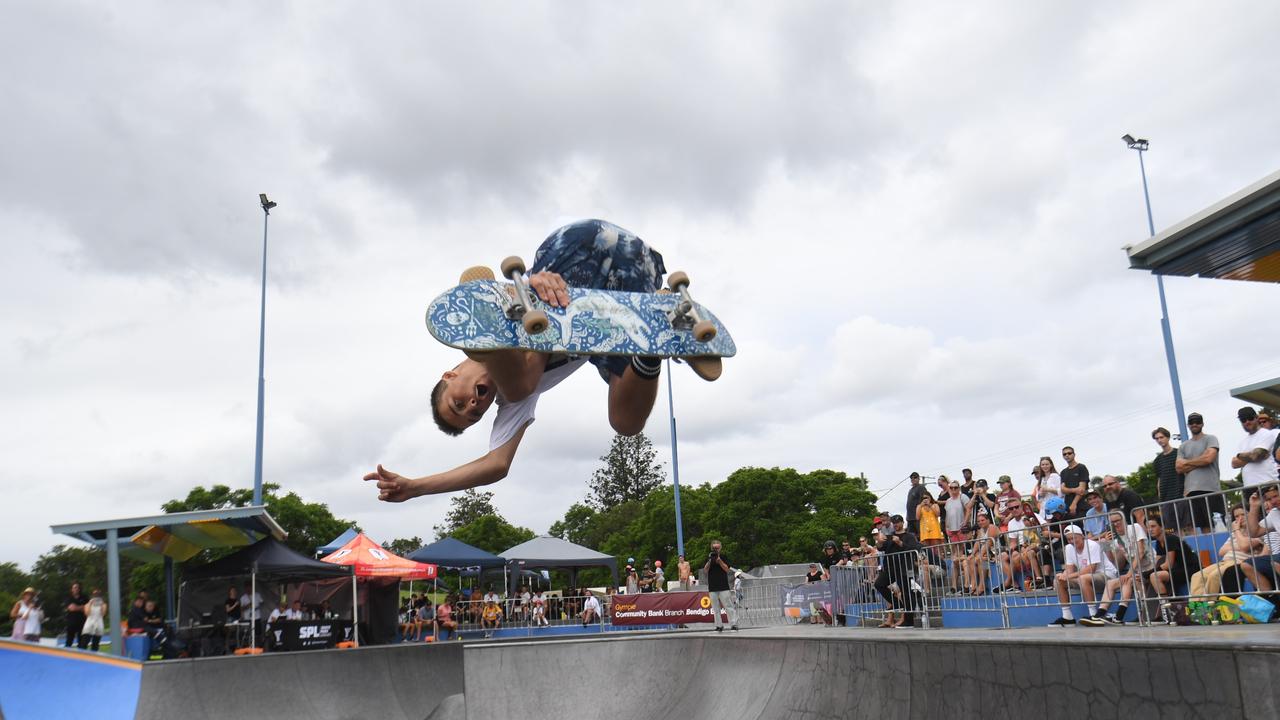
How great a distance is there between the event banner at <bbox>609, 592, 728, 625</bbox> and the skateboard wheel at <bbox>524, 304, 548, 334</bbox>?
1356 centimetres

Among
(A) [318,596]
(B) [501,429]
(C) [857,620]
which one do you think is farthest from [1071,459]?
(A) [318,596]

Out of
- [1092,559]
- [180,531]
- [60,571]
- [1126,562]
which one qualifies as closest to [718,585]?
[1092,559]

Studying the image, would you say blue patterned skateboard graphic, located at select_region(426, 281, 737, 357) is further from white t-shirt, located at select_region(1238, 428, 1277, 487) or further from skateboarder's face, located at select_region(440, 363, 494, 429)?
white t-shirt, located at select_region(1238, 428, 1277, 487)

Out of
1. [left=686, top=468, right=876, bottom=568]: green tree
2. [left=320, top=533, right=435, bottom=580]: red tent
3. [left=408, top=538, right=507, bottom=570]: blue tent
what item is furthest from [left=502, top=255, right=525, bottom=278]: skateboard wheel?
[left=686, top=468, right=876, bottom=568]: green tree

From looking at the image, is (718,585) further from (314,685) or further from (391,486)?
(391,486)

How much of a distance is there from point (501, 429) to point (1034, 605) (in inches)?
203

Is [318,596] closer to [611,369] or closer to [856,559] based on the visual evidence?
[856,559]

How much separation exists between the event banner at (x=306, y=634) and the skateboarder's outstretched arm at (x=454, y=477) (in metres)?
11.4

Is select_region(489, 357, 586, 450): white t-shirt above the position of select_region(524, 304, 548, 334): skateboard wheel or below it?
below

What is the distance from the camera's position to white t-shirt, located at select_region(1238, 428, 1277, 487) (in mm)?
8370

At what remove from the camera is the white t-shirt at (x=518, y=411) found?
7.35 meters

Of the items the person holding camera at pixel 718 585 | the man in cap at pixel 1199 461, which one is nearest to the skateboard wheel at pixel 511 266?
the man in cap at pixel 1199 461

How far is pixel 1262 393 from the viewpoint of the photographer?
1273 cm

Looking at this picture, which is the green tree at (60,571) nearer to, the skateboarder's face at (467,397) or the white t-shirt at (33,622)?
the white t-shirt at (33,622)
